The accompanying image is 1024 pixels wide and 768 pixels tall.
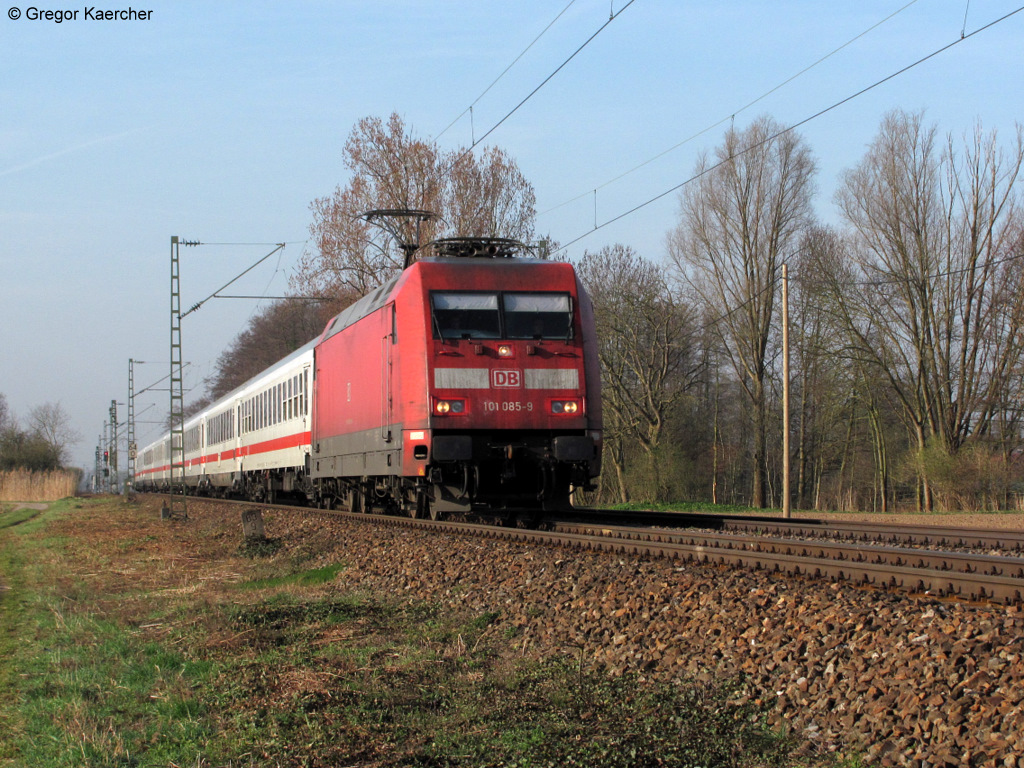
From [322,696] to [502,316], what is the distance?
7.92 metres

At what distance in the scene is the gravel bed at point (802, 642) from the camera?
4297mm

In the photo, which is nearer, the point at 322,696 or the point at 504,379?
the point at 322,696

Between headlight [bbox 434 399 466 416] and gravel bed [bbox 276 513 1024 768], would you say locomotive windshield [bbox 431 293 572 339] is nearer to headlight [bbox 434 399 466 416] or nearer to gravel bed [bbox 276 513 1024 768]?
headlight [bbox 434 399 466 416]

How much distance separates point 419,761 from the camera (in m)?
4.49

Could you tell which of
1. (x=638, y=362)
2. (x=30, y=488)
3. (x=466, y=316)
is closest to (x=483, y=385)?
(x=466, y=316)

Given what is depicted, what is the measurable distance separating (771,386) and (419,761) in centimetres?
4085

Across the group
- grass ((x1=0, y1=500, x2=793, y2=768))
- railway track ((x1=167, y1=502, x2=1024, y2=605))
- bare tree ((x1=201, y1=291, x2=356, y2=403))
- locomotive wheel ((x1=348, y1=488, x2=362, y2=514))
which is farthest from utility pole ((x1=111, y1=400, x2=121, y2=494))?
grass ((x1=0, y1=500, x2=793, y2=768))

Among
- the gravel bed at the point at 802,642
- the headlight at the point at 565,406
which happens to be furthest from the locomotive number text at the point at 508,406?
the gravel bed at the point at 802,642

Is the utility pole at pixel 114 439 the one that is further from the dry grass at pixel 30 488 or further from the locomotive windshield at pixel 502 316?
the locomotive windshield at pixel 502 316

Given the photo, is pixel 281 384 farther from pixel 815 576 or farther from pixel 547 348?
pixel 815 576

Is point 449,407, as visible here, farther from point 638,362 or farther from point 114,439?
point 114,439

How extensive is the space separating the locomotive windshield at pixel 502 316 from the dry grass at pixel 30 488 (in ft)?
138

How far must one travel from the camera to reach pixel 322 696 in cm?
554

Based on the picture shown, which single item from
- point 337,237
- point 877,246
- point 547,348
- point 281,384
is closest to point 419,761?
point 547,348
